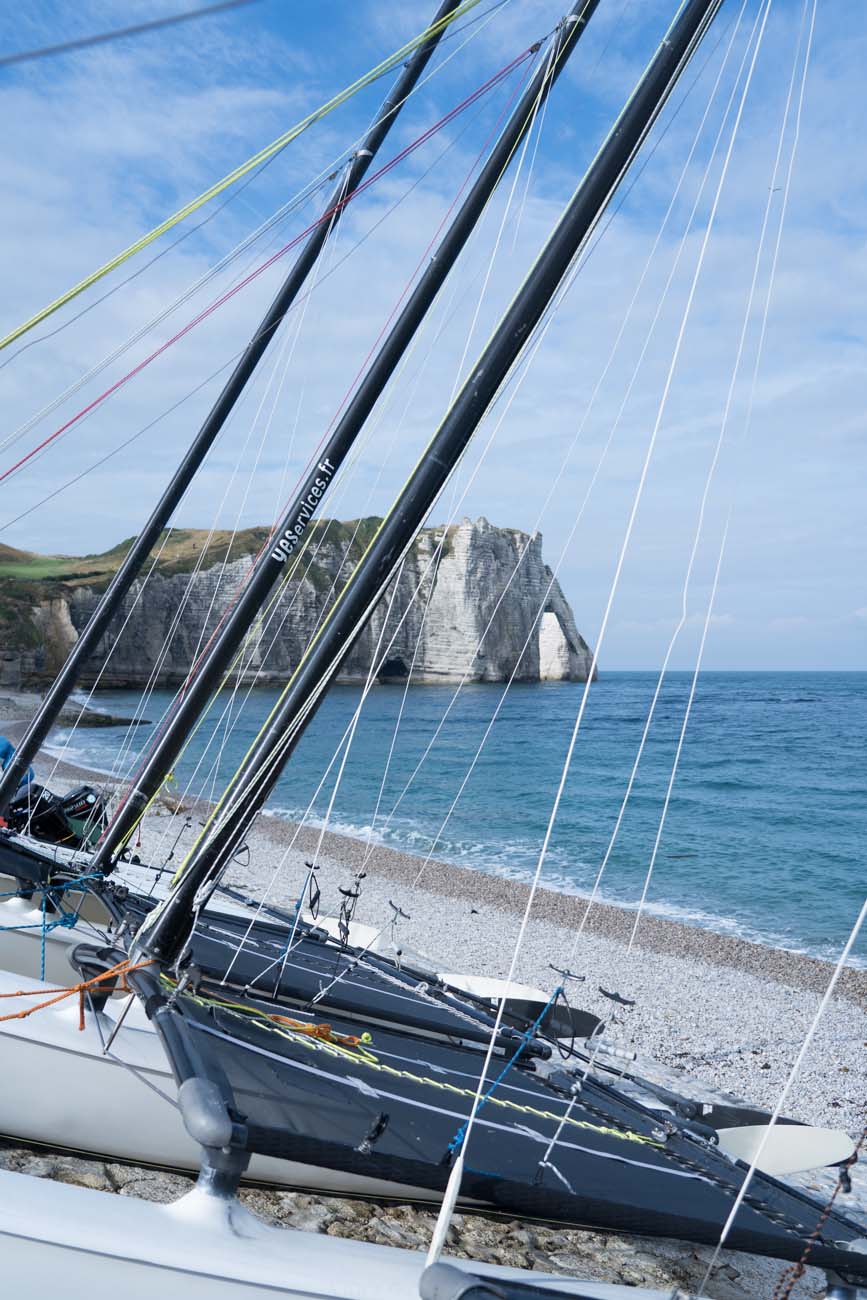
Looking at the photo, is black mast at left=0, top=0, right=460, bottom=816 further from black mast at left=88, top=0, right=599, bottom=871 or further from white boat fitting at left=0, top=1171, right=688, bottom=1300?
white boat fitting at left=0, top=1171, right=688, bottom=1300

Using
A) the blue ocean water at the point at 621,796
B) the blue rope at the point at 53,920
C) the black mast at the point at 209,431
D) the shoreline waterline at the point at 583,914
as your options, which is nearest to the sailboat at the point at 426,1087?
the blue rope at the point at 53,920

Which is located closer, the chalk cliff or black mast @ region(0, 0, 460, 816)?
black mast @ region(0, 0, 460, 816)

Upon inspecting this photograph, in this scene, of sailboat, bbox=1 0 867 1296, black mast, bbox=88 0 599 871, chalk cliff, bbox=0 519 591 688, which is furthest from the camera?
chalk cliff, bbox=0 519 591 688

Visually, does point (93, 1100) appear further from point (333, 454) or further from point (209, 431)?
point (209, 431)

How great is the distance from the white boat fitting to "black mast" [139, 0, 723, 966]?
1848mm

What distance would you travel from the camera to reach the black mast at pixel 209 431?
9.46 m

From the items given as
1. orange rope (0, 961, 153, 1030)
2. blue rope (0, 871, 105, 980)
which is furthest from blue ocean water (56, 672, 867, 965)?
orange rope (0, 961, 153, 1030)

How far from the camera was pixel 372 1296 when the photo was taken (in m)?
3.27

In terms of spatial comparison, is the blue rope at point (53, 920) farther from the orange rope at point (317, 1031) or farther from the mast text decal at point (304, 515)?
the mast text decal at point (304, 515)

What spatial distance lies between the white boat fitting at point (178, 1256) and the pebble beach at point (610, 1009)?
5.66 feet

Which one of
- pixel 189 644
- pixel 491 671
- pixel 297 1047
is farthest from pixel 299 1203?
pixel 491 671

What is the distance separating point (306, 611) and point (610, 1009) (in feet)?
224

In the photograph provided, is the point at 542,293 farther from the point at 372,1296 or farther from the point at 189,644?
the point at 189,644

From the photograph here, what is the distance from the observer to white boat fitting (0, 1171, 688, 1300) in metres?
3.09
